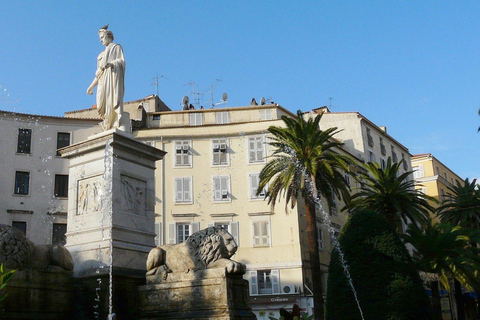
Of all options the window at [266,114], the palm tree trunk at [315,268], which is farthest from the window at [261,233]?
the palm tree trunk at [315,268]

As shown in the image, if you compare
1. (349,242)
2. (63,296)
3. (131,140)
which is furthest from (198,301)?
(349,242)

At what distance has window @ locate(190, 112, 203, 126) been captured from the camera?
49.7 m

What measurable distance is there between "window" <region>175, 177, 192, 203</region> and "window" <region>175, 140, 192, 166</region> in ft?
4.30

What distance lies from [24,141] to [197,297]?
1504 inches

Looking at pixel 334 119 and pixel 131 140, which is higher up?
pixel 334 119

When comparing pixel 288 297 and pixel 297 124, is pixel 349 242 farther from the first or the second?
pixel 288 297

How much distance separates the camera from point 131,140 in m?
12.7

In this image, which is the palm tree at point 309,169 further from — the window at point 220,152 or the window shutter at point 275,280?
the window at point 220,152

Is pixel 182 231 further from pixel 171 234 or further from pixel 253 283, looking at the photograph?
pixel 253 283

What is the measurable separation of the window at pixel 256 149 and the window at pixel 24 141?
54.8 feet

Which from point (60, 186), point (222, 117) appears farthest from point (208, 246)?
point (222, 117)

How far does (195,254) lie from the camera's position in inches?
417

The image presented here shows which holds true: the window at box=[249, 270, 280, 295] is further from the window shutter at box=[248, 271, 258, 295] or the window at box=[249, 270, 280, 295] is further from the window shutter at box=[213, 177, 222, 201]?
Answer: the window shutter at box=[213, 177, 222, 201]

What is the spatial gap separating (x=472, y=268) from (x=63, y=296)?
32630mm
